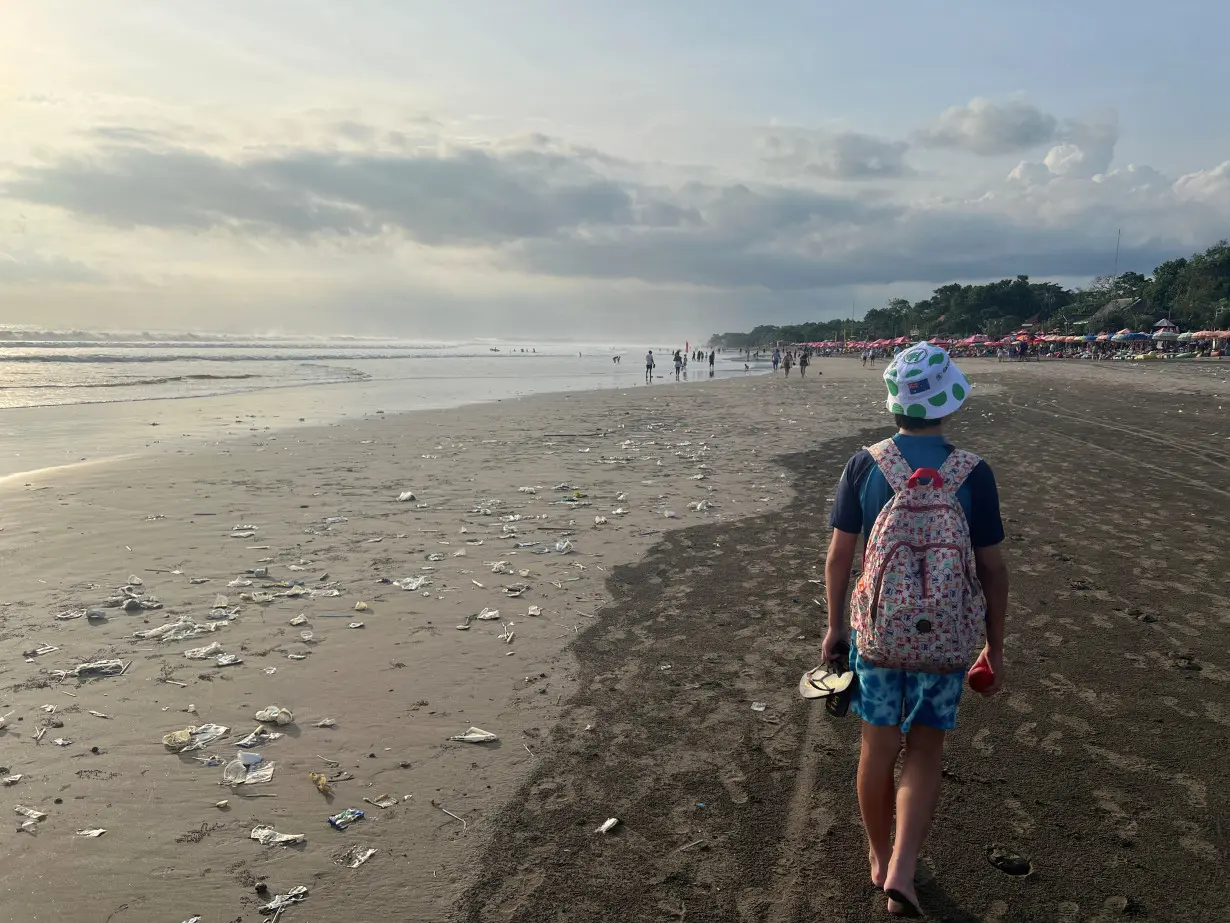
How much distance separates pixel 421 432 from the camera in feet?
61.5

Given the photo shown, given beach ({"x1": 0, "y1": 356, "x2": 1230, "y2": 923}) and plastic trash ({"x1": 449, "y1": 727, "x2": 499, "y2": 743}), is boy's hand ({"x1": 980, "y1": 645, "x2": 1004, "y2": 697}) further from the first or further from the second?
plastic trash ({"x1": 449, "y1": 727, "x2": 499, "y2": 743})

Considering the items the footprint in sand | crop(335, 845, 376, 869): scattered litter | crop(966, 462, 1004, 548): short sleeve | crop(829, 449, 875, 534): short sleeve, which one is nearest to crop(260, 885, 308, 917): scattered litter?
crop(335, 845, 376, 869): scattered litter

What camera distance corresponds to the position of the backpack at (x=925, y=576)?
269 centimetres

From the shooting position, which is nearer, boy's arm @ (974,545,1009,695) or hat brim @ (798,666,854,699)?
boy's arm @ (974,545,1009,695)

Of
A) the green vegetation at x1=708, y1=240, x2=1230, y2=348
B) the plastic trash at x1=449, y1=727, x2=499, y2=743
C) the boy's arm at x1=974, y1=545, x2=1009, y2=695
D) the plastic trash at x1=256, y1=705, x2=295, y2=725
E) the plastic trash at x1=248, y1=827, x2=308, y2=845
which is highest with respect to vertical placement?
the green vegetation at x1=708, y1=240, x2=1230, y2=348

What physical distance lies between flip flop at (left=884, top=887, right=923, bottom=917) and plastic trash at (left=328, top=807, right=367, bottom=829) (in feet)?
7.87

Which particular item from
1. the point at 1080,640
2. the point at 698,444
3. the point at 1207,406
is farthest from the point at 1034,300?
the point at 1080,640

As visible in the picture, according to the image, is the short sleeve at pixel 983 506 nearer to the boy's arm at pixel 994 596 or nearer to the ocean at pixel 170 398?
the boy's arm at pixel 994 596

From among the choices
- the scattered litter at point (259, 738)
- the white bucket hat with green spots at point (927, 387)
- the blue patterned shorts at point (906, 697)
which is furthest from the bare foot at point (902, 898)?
the scattered litter at point (259, 738)

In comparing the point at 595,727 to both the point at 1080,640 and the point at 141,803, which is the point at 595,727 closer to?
the point at 141,803

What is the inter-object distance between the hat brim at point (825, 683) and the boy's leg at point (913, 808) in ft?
0.98

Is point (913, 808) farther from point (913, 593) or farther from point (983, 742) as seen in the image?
point (983, 742)

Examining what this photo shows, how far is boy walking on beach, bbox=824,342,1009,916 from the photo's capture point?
8.88 ft

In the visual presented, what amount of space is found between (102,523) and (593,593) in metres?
6.40
